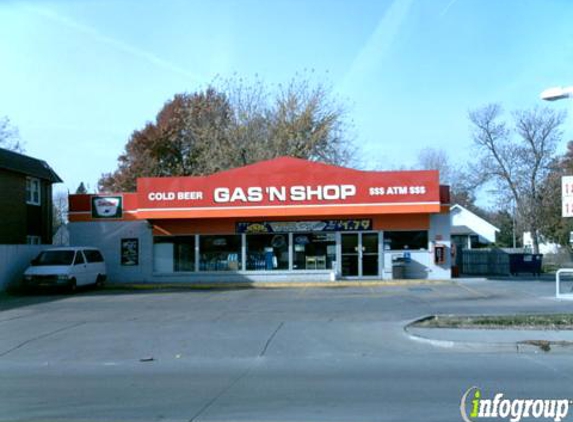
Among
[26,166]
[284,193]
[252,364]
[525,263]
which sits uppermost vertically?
[26,166]

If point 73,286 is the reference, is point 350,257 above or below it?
above

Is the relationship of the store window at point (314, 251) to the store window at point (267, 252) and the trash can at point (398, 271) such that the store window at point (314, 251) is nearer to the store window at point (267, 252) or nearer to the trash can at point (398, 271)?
the store window at point (267, 252)

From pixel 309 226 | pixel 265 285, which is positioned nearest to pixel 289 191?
pixel 309 226

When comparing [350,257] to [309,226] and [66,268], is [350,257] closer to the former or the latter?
[309,226]

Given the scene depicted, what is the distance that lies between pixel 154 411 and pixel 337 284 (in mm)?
19631

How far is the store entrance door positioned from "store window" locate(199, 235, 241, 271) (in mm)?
4808

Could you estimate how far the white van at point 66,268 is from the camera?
2481cm

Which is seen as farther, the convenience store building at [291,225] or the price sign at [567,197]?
the convenience store building at [291,225]

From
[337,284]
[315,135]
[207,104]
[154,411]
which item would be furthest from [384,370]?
[207,104]

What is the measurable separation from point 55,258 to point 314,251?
1100 centimetres

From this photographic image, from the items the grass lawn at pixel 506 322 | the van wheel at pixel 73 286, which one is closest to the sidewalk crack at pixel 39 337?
the grass lawn at pixel 506 322

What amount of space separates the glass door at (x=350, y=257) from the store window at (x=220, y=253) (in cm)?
475

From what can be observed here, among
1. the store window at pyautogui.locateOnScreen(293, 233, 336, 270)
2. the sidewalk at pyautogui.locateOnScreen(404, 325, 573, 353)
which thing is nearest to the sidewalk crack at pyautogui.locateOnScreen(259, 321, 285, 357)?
the sidewalk at pyautogui.locateOnScreen(404, 325, 573, 353)

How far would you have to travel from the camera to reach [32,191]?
112 feet
